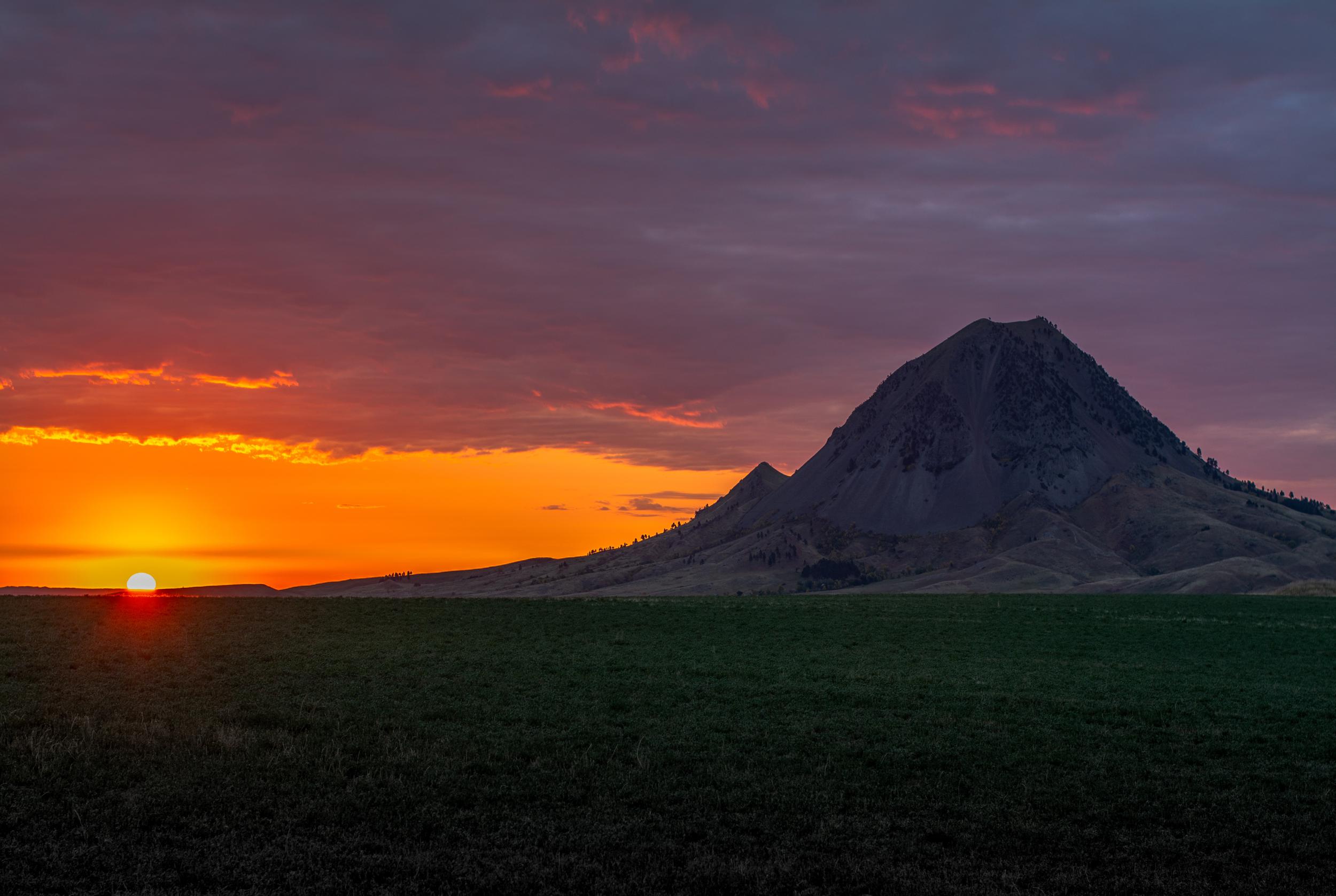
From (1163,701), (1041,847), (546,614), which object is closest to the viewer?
(1041,847)

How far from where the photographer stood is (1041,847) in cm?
1847

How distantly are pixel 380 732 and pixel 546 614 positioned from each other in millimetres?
48388

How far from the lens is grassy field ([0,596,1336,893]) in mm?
17016

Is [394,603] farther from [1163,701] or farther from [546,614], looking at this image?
[1163,701]

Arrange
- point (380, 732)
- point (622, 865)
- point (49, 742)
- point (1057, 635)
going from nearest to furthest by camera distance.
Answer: point (622, 865) < point (49, 742) < point (380, 732) < point (1057, 635)

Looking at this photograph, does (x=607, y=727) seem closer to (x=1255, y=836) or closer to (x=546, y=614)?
(x=1255, y=836)

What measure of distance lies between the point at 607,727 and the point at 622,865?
12.0 meters

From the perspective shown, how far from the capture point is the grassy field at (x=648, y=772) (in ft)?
55.8

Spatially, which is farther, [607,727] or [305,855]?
[607,727]

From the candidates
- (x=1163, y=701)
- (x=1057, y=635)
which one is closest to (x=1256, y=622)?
(x=1057, y=635)

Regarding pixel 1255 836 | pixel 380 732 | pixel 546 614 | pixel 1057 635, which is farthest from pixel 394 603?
pixel 1255 836

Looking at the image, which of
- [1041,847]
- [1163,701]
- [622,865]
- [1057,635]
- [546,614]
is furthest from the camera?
[546,614]

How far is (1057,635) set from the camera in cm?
6700

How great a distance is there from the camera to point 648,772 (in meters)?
23.4
